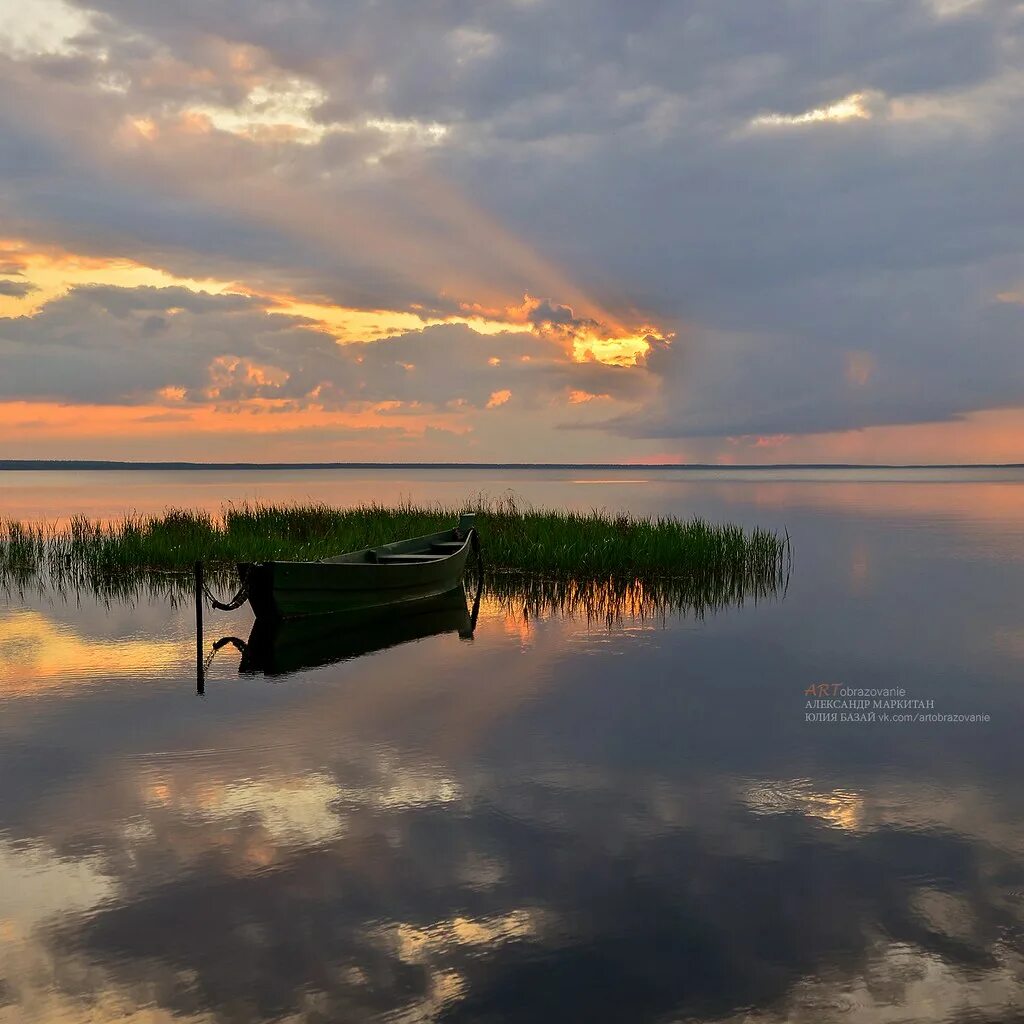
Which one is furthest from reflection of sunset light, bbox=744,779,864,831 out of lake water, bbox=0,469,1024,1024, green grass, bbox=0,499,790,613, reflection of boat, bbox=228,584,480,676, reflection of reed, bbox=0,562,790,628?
green grass, bbox=0,499,790,613

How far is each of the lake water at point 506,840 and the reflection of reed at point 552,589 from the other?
5205 millimetres

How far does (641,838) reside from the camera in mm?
8945

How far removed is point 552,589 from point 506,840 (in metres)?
17.9

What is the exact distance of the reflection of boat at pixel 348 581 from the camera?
19.3m

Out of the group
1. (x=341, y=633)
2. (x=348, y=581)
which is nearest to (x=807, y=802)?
(x=341, y=633)

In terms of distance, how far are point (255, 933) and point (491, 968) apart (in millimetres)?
1812

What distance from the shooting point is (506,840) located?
346 inches

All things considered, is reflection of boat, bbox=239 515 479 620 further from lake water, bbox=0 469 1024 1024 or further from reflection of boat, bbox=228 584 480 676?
lake water, bbox=0 469 1024 1024

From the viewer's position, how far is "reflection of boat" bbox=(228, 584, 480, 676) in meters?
17.5

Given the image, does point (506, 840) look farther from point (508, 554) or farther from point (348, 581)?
point (508, 554)

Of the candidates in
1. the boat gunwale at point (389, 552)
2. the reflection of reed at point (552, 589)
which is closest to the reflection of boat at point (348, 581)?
the boat gunwale at point (389, 552)

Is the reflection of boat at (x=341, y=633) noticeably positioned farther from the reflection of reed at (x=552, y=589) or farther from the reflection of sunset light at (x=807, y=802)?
the reflection of sunset light at (x=807, y=802)

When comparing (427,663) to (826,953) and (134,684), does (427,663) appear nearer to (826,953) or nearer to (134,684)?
(134,684)

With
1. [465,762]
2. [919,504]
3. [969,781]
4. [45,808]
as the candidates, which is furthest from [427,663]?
[919,504]
